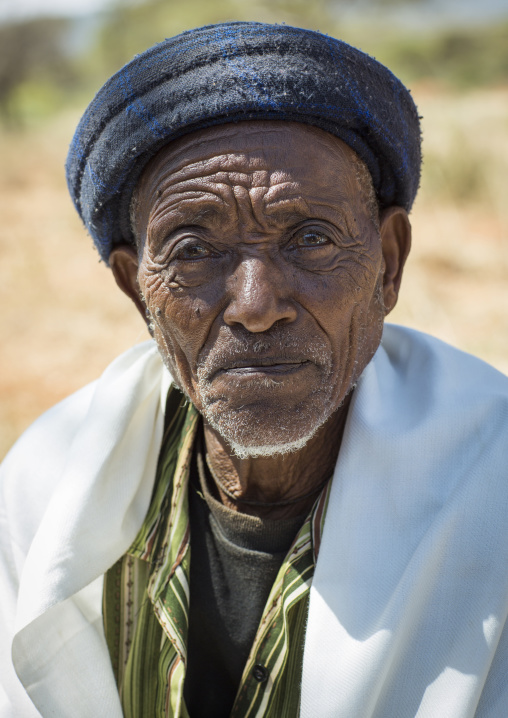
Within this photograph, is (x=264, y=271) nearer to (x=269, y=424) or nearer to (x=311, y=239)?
(x=311, y=239)

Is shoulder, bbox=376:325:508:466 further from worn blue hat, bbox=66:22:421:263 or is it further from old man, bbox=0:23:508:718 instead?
worn blue hat, bbox=66:22:421:263

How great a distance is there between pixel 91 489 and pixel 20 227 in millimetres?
8359

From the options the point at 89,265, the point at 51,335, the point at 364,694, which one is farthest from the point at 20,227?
the point at 364,694

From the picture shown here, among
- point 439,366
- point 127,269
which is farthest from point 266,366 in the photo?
point 127,269

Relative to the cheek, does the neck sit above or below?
below

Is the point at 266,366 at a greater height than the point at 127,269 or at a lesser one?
lesser

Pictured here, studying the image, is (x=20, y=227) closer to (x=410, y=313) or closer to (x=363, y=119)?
(x=410, y=313)

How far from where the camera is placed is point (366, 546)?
1.82 meters

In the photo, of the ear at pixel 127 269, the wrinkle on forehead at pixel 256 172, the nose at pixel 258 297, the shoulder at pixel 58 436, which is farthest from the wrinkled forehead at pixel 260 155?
the shoulder at pixel 58 436

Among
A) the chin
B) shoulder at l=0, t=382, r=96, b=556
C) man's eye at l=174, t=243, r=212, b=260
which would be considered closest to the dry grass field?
shoulder at l=0, t=382, r=96, b=556

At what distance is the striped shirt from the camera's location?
75.7 inches

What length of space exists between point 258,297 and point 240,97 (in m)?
0.52

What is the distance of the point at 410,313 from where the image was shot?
6031 millimetres

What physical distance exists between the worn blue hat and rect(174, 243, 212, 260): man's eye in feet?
0.96
